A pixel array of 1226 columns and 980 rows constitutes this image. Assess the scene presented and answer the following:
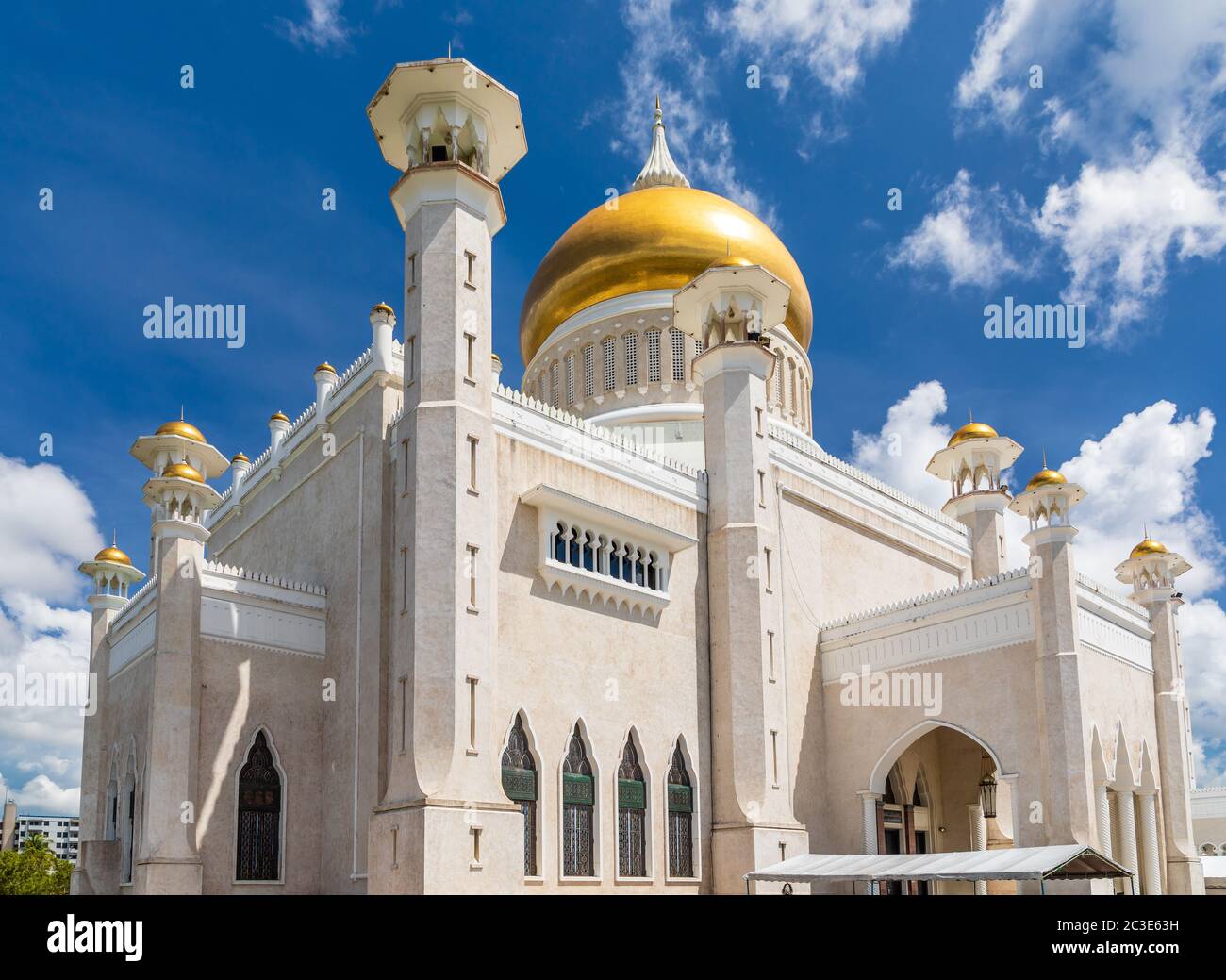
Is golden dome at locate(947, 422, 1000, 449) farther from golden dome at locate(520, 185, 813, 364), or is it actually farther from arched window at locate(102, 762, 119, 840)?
arched window at locate(102, 762, 119, 840)

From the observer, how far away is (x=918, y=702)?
1959 cm

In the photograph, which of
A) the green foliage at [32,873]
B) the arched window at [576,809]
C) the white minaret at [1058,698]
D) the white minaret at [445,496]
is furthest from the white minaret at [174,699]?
the green foliage at [32,873]

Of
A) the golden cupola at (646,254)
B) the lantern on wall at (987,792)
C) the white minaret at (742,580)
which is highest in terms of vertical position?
the golden cupola at (646,254)

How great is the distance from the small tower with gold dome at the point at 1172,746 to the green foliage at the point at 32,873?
1345 inches

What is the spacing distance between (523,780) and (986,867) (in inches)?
244

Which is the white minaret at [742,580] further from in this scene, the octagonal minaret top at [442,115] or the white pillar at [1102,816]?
the octagonal minaret top at [442,115]

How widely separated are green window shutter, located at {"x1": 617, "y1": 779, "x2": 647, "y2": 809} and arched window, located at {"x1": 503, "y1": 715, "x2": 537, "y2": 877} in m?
1.73

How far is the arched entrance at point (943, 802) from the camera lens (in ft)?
70.7

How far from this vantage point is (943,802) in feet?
75.0

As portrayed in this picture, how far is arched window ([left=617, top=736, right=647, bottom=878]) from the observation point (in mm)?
17734

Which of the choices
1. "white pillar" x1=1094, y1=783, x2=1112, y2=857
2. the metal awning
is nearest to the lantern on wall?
"white pillar" x1=1094, y1=783, x2=1112, y2=857

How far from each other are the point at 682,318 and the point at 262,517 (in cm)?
854

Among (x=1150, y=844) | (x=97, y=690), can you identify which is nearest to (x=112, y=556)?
(x=97, y=690)
